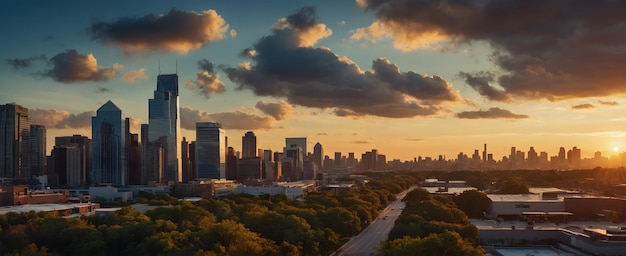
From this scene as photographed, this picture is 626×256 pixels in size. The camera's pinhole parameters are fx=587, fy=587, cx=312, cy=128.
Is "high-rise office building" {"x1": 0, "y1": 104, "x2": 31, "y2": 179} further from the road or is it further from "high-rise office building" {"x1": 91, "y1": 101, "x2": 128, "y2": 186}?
the road

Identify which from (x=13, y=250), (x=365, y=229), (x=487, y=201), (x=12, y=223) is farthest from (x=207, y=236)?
(x=487, y=201)

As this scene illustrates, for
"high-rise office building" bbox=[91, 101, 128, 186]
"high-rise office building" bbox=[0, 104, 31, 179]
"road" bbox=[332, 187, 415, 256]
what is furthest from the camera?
"high-rise office building" bbox=[91, 101, 128, 186]

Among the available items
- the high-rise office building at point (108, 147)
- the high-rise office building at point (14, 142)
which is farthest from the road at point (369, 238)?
the high-rise office building at point (14, 142)

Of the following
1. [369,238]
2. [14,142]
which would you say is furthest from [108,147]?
[369,238]

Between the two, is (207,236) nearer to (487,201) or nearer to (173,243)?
(173,243)

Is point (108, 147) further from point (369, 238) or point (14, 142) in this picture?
point (369, 238)

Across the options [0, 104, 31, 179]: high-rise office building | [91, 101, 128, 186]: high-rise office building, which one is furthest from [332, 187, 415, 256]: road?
[0, 104, 31, 179]: high-rise office building
